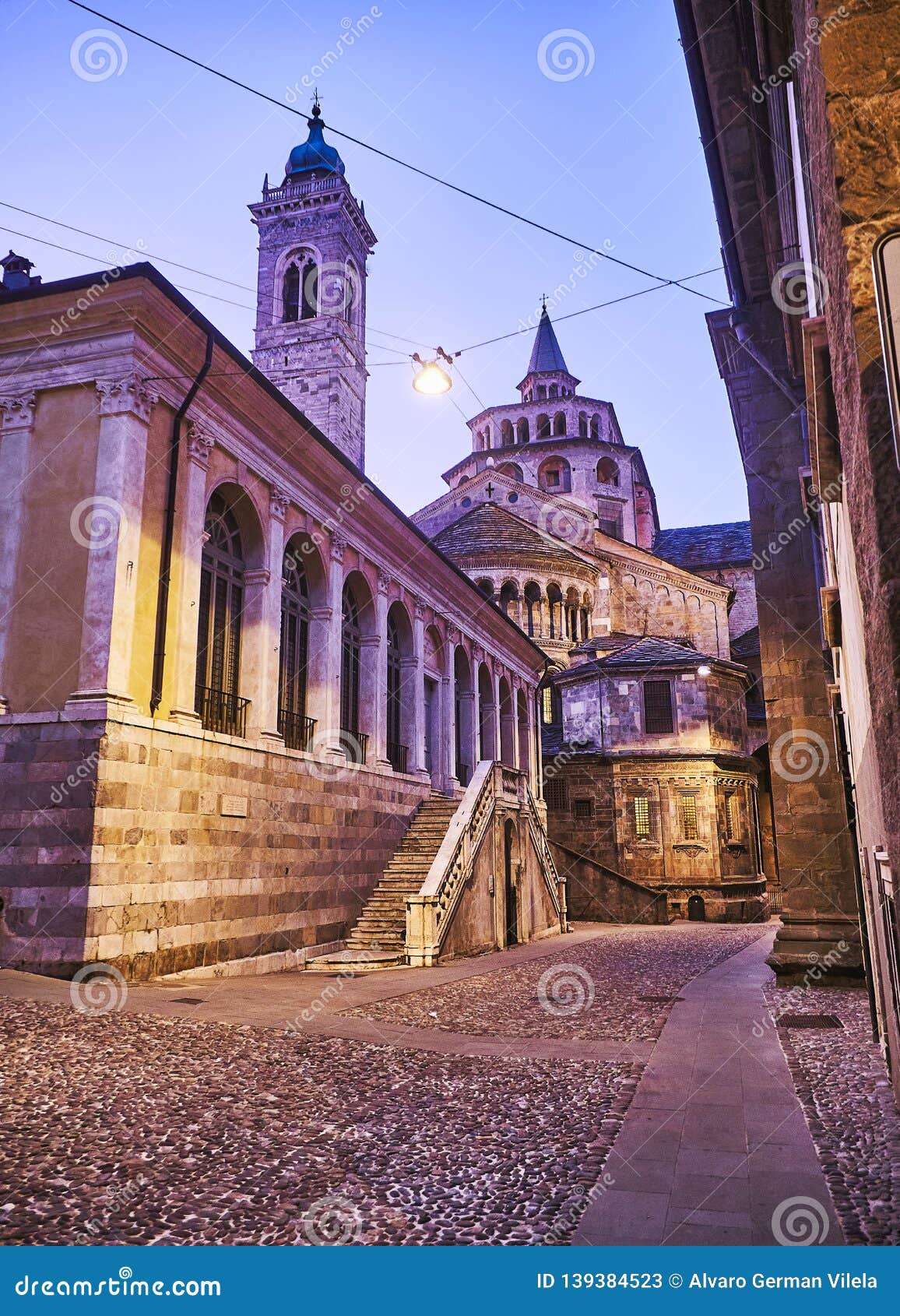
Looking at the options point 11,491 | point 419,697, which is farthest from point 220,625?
point 419,697

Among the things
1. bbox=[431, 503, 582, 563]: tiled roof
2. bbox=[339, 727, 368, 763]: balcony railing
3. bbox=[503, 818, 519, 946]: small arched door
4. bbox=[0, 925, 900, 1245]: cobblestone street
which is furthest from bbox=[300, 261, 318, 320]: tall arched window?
bbox=[0, 925, 900, 1245]: cobblestone street

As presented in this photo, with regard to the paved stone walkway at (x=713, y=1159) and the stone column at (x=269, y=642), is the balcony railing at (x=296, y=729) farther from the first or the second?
the paved stone walkway at (x=713, y=1159)

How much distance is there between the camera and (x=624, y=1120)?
5.43 metres

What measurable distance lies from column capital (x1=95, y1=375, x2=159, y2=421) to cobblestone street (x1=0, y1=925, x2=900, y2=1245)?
7.28 meters

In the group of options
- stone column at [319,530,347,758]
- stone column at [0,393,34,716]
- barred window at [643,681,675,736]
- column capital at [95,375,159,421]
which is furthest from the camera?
barred window at [643,681,675,736]

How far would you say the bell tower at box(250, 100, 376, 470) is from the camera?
43188 mm

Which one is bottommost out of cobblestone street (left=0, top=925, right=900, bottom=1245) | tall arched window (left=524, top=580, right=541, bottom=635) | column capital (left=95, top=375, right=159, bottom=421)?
cobblestone street (left=0, top=925, right=900, bottom=1245)

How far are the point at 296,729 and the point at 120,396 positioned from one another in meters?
6.97

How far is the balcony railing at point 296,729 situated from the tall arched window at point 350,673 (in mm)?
1499

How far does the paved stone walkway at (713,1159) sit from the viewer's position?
368cm

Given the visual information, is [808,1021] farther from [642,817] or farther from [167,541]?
[642,817]

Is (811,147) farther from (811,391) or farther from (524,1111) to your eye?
(524,1111)

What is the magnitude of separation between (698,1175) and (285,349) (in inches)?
1741

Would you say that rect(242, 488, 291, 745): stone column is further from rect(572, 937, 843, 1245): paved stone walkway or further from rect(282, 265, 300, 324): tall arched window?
rect(282, 265, 300, 324): tall arched window
